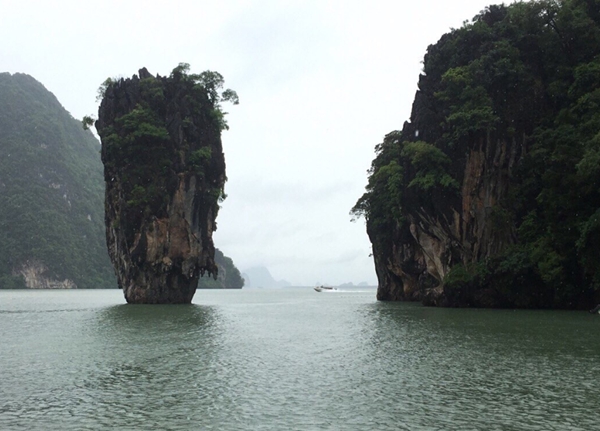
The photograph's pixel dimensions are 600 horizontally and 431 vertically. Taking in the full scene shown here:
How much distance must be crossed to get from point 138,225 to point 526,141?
36.1 m

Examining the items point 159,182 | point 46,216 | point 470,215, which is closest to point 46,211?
point 46,216

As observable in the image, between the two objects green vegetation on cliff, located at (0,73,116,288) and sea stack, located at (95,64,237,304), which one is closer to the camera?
sea stack, located at (95,64,237,304)

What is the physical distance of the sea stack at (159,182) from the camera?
5431 cm

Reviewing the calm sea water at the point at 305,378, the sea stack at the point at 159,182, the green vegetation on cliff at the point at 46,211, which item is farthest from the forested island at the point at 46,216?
the calm sea water at the point at 305,378

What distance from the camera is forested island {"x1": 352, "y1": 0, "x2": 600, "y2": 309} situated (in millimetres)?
39281

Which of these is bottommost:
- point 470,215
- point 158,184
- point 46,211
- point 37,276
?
point 37,276

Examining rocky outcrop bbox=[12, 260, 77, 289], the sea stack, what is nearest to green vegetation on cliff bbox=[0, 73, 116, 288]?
rocky outcrop bbox=[12, 260, 77, 289]

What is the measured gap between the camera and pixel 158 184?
54.9 metres

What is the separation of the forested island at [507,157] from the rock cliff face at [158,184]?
66.7 ft

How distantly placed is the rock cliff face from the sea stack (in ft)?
0.32

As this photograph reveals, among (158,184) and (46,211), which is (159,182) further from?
(46,211)

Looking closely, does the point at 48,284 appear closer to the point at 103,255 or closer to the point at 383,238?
the point at 103,255

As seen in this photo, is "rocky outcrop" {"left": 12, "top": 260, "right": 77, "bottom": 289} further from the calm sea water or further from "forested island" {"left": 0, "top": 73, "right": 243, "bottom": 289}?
the calm sea water

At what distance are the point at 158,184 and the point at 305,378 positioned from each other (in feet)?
137
